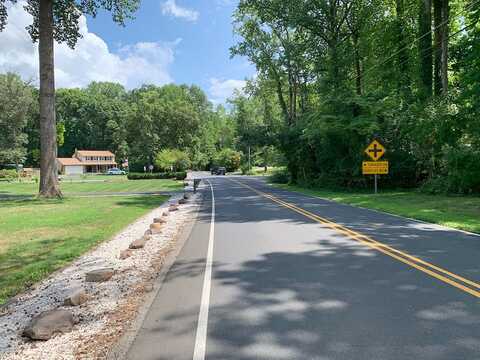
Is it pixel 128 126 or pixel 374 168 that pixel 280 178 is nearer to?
pixel 374 168

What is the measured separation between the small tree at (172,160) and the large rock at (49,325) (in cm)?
5976

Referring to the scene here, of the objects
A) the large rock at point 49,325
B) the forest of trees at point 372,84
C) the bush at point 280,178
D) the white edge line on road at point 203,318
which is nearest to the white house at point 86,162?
the forest of trees at point 372,84

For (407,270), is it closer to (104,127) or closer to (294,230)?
(294,230)

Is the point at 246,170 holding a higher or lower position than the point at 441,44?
lower

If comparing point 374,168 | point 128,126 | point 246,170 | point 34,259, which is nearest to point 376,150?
point 374,168

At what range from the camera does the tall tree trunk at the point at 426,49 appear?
2616 centimetres

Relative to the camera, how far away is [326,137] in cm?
2912

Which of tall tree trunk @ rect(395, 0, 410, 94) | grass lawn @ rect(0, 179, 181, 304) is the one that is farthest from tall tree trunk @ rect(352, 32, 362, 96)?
grass lawn @ rect(0, 179, 181, 304)

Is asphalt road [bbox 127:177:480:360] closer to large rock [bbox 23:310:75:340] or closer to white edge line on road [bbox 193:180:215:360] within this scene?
white edge line on road [bbox 193:180:215:360]

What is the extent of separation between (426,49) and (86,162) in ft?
290

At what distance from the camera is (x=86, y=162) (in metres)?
99.1

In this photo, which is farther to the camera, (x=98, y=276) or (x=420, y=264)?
(x=420, y=264)

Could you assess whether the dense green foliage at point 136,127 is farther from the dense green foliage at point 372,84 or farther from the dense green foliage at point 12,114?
the dense green foliage at point 372,84

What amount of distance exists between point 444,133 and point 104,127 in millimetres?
93220
